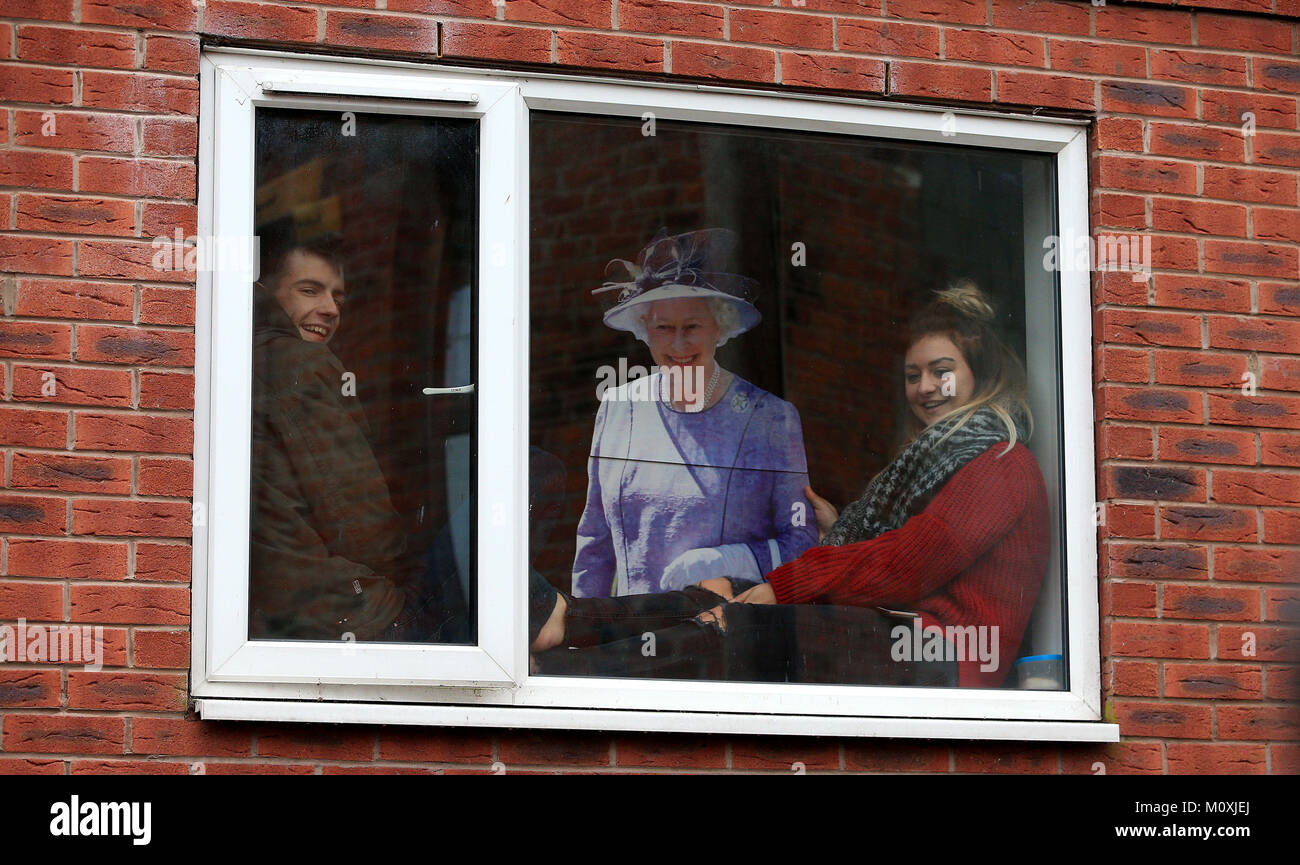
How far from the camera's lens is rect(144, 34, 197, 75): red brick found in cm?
390

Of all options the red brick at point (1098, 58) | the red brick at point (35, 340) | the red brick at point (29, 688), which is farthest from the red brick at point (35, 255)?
the red brick at point (1098, 58)

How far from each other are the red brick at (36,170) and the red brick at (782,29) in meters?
1.72

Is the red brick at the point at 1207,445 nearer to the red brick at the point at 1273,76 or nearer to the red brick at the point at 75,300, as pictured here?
the red brick at the point at 1273,76

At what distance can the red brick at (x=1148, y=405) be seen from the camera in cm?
421

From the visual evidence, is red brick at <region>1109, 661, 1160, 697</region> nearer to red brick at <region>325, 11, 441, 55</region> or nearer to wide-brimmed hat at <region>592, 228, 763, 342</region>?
wide-brimmed hat at <region>592, 228, 763, 342</region>

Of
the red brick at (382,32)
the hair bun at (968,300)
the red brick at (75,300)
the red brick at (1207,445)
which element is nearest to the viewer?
the red brick at (75,300)

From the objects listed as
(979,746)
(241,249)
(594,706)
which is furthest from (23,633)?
(979,746)

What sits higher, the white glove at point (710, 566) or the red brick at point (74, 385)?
the red brick at point (74, 385)

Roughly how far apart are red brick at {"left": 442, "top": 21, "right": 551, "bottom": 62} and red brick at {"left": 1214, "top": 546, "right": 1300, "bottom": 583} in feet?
7.25

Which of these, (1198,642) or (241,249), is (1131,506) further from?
(241,249)

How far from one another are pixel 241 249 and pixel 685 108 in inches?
47.5

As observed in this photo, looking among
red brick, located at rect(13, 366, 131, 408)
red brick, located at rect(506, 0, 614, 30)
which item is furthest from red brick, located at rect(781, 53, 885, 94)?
red brick, located at rect(13, 366, 131, 408)

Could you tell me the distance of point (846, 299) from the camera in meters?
4.25

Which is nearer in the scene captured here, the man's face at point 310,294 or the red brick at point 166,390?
the red brick at point 166,390
